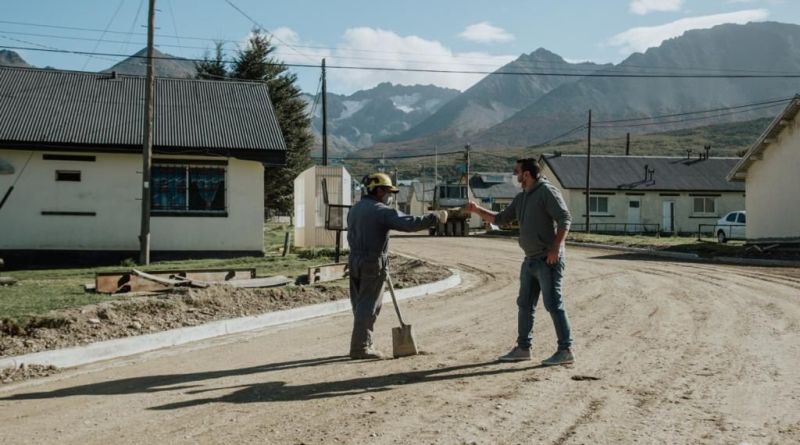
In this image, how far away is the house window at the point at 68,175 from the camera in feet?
63.4

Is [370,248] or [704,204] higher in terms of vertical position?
[704,204]

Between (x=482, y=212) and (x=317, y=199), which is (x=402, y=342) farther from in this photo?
(x=317, y=199)

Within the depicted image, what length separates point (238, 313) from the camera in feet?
33.8

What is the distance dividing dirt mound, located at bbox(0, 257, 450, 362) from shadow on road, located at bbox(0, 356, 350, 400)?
1478 mm

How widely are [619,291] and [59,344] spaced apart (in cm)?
933

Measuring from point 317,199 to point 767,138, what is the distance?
17.1 m

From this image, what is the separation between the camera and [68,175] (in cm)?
1939

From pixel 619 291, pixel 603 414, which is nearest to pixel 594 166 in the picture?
pixel 619 291

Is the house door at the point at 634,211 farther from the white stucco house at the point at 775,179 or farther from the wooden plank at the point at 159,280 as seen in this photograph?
the wooden plank at the point at 159,280

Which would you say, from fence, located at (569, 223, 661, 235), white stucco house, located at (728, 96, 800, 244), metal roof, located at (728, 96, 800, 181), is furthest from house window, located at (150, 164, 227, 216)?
fence, located at (569, 223, 661, 235)

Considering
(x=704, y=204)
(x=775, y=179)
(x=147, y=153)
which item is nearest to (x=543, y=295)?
(x=147, y=153)

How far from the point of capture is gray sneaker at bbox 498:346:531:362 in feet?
23.2

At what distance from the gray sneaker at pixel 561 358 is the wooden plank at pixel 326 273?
7010mm

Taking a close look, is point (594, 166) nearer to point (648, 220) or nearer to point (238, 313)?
point (648, 220)
